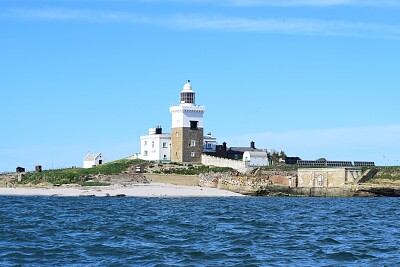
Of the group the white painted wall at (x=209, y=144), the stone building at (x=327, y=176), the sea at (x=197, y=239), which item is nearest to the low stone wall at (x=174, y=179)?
the stone building at (x=327, y=176)

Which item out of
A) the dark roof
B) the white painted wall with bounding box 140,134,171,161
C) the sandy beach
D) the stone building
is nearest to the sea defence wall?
the stone building

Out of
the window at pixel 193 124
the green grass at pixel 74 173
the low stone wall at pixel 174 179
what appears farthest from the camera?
the window at pixel 193 124

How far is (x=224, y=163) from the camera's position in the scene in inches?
3949

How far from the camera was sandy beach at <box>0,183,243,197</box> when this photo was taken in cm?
8350

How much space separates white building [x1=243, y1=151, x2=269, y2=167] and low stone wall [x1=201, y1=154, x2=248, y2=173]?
2541 mm

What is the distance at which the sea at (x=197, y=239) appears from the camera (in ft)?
90.3

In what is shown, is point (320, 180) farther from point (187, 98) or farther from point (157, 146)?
point (157, 146)

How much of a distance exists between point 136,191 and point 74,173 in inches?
676


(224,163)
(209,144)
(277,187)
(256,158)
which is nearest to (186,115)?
(209,144)

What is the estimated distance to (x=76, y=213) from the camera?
50938mm

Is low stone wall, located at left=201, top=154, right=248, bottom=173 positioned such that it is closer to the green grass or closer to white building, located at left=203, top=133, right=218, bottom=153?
white building, located at left=203, top=133, right=218, bottom=153

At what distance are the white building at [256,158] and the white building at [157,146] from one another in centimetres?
1097

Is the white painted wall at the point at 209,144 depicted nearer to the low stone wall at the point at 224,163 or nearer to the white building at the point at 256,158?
the low stone wall at the point at 224,163

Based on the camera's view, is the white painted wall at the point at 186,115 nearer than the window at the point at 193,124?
Yes
